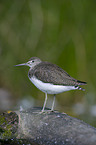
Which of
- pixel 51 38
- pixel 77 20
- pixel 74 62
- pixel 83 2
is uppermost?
pixel 83 2

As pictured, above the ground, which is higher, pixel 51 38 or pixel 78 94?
pixel 51 38

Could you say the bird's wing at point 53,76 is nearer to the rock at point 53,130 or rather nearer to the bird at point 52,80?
the bird at point 52,80

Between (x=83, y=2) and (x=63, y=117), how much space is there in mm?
4515

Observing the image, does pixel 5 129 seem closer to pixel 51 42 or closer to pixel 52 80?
pixel 52 80

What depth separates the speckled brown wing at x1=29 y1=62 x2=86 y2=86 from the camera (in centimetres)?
529

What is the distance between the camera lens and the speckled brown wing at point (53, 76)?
5.29 metres

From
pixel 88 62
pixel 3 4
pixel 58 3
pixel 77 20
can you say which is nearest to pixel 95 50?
pixel 88 62

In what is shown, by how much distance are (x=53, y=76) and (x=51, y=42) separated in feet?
10.8

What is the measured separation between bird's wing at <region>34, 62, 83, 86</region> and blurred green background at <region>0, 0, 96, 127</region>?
2.92m

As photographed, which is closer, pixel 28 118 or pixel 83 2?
pixel 28 118

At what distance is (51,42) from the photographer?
27.9 feet

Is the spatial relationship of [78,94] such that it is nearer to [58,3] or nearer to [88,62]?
Result: [88,62]

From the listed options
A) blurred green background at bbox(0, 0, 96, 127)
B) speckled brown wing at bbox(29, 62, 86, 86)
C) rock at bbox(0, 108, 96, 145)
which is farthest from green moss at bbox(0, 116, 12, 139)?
blurred green background at bbox(0, 0, 96, 127)

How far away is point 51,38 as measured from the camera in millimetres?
8508
